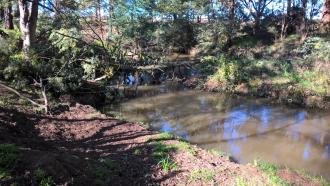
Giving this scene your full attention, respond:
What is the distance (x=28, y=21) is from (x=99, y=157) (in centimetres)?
795

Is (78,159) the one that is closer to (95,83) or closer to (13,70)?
(13,70)

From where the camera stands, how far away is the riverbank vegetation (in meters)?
7.67

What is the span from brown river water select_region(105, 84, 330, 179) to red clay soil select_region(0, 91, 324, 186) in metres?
2.31

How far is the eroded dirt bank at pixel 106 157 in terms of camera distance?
21.2 feet

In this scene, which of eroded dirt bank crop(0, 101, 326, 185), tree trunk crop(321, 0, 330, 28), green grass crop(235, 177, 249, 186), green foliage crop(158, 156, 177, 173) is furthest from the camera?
tree trunk crop(321, 0, 330, 28)

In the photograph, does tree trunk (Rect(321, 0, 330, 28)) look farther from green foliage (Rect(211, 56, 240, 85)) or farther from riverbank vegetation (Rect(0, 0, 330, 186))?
green foliage (Rect(211, 56, 240, 85))

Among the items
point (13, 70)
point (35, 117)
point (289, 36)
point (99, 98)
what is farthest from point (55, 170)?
point (289, 36)

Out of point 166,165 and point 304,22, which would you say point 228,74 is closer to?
point 304,22

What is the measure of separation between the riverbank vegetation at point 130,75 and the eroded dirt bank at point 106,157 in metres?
0.03

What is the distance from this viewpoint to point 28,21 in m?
14.4

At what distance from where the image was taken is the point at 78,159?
743 centimetres

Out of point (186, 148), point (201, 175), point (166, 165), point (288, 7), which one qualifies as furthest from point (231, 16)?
point (201, 175)

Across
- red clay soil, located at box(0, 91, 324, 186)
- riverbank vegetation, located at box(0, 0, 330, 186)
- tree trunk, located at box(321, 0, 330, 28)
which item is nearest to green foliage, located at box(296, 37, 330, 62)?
riverbank vegetation, located at box(0, 0, 330, 186)

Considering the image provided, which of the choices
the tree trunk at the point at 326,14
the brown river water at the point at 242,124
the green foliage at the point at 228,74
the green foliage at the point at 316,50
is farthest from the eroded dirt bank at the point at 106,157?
the tree trunk at the point at 326,14
